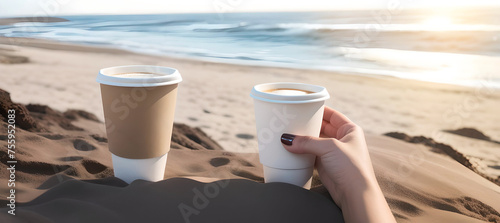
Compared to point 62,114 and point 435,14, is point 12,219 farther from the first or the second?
point 435,14

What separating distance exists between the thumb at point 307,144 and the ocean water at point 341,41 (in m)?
5.28

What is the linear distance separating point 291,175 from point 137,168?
0.71m

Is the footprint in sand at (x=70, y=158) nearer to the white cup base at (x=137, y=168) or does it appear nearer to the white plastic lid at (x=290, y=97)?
the white cup base at (x=137, y=168)

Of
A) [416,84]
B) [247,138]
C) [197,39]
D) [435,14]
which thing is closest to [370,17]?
[435,14]

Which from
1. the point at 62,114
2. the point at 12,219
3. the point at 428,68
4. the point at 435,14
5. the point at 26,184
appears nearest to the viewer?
the point at 12,219

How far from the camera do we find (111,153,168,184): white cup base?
5.38 feet

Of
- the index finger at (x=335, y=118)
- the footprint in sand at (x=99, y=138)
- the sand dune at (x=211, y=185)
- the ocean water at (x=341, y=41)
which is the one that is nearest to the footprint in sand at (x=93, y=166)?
the sand dune at (x=211, y=185)

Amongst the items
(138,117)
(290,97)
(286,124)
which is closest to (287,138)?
(286,124)

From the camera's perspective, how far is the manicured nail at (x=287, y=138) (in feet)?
4.80

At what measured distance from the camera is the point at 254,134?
12.3 feet

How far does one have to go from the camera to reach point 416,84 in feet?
18.8

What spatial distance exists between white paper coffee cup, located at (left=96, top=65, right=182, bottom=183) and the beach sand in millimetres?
130

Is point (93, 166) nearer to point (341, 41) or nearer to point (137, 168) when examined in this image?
point (137, 168)

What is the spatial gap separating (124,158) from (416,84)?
5.27 metres
